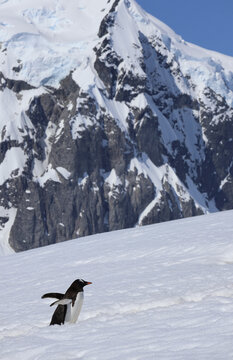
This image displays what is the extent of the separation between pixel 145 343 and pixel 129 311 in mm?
4885

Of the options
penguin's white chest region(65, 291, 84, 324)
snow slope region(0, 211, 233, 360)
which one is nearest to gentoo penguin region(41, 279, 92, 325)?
penguin's white chest region(65, 291, 84, 324)

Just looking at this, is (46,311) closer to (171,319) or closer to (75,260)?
(171,319)

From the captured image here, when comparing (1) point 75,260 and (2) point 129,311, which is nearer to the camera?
(2) point 129,311

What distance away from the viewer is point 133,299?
57.0 ft

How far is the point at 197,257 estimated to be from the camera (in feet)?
77.9

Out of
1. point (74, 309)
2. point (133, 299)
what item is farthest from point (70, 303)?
point (133, 299)

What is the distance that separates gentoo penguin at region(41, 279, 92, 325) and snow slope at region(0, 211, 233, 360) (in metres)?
0.41

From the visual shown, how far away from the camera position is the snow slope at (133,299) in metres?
11.5

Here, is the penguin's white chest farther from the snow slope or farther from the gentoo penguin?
the snow slope

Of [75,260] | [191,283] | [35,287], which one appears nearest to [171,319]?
[191,283]

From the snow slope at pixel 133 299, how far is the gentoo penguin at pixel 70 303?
0.41m

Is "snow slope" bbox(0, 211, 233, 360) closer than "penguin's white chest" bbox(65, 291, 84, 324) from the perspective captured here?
Yes

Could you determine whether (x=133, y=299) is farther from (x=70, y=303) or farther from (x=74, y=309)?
(x=70, y=303)

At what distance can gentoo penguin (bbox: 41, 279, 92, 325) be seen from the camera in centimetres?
1420
